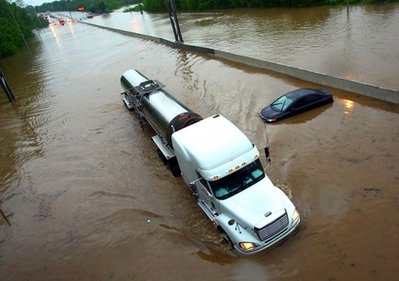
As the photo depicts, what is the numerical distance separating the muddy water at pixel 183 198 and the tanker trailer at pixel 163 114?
1136mm

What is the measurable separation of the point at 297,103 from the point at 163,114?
6.56 meters

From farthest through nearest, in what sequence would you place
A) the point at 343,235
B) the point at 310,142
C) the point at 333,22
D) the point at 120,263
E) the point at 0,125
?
the point at 333,22, the point at 0,125, the point at 310,142, the point at 120,263, the point at 343,235

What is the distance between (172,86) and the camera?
83.4 feet

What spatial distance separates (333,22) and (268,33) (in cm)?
672

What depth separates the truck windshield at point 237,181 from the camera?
884 centimetres

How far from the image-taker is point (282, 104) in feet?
52.1

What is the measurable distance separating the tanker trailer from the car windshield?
4.89 metres

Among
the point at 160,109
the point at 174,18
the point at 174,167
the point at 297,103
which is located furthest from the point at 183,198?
the point at 174,18

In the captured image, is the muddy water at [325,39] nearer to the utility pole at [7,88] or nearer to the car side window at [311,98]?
the car side window at [311,98]

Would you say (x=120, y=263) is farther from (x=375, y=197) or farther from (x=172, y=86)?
(x=172, y=86)

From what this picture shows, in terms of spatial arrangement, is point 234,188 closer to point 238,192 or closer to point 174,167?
point 238,192

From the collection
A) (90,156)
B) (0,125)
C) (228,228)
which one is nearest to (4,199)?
(90,156)

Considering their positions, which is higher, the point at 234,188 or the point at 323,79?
the point at 234,188

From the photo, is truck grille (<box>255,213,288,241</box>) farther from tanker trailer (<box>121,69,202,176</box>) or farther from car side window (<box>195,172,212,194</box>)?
tanker trailer (<box>121,69,202,176</box>)
